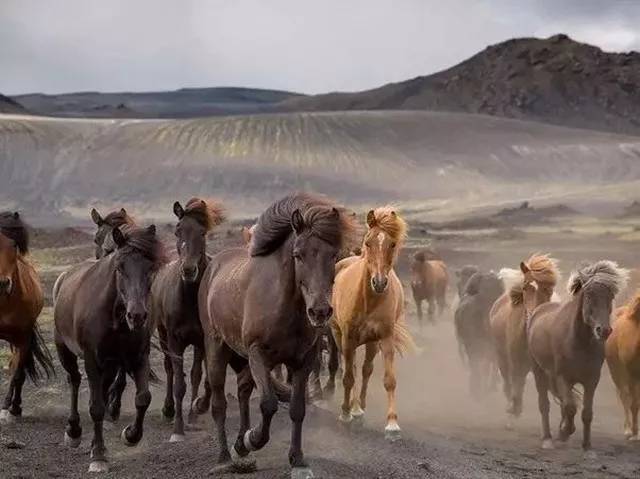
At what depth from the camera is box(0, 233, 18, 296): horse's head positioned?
11.4m

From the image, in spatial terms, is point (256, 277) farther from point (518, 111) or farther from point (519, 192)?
point (518, 111)

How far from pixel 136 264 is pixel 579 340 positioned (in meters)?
5.26

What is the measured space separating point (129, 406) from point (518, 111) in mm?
145768

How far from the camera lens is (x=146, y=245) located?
9.13m

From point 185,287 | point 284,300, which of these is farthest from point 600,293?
point 284,300

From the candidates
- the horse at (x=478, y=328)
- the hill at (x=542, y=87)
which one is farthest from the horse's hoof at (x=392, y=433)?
the hill at (x=542, y=87)

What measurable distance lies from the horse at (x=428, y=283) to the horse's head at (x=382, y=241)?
1500 cm

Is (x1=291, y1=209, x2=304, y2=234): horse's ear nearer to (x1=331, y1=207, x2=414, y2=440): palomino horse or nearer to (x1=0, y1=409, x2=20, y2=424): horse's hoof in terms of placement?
(x1=331, y1=207, x2=414, y2=440): palomino horse

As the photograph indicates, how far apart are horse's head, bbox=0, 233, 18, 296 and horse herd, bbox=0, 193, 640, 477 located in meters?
0.02

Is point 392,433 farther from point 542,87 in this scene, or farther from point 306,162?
point 542,87

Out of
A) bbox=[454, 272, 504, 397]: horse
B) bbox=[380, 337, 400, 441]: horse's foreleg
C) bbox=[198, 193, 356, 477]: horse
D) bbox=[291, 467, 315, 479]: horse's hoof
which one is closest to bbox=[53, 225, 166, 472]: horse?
bbox=[198, 193, 356, 477]: horse

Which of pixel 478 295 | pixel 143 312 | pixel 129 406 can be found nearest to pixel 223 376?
pixel 143 312

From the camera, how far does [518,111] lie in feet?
506

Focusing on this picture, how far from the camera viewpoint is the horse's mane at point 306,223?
7.89 m
